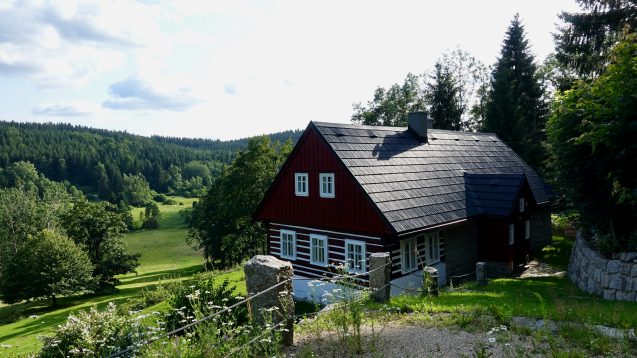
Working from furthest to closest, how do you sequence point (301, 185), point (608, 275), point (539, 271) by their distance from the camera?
1. point (539, 271)
2. point (301, 185)
3. point (608, 275)

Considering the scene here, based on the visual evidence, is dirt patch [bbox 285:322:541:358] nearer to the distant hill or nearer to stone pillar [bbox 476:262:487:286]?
stone pillar [bbox 476:262:487:286]

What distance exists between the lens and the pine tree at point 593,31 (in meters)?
21.1

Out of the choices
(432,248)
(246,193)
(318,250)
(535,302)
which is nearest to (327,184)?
(318,250)

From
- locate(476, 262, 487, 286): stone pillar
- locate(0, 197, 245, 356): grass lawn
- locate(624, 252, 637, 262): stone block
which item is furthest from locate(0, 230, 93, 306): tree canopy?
locate(624, 252, 637, 262): stone block

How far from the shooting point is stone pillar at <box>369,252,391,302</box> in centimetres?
1015

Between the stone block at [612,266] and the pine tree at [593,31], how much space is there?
13.2 meters

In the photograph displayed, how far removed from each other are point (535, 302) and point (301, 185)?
10147 millimetres

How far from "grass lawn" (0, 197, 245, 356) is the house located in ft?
15.9

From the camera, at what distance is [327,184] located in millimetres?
17797

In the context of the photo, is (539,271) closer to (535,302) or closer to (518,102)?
(535,302)

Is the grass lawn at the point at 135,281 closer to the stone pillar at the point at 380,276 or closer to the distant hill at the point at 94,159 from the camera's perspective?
the stone pillar at the point at 380,276

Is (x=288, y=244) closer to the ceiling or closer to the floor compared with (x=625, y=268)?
closer to the floor

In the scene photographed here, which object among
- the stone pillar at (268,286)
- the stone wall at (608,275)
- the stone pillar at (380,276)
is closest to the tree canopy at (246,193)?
the stone wall at (608,275)

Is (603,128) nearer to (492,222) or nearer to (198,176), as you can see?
(492,222)
